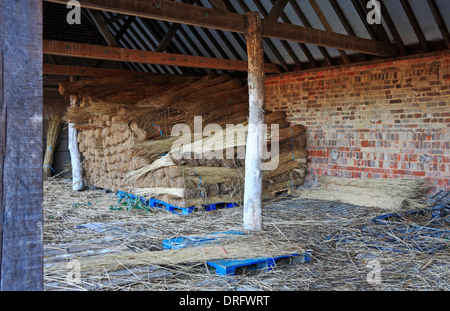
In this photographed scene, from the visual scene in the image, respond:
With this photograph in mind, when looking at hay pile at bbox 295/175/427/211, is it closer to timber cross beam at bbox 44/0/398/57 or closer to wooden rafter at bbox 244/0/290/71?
timber cross beam at bbox 44/0/398/57

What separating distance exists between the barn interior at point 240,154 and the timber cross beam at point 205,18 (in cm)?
2

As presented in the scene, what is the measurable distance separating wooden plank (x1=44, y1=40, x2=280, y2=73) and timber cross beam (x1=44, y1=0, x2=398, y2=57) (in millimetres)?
2064

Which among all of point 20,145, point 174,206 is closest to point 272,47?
point 174,206

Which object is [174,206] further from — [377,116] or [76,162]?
[377,116]

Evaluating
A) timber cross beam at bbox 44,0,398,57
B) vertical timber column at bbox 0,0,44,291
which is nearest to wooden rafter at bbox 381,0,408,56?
timber cross beam at bbox 44,0,398,57

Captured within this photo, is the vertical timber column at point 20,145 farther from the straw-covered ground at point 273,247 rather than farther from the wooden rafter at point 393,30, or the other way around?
the wooden rafter at point 393,30

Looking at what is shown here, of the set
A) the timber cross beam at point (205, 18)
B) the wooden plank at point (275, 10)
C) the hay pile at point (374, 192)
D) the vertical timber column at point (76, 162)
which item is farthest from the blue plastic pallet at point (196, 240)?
the vertical timber column at point (76, 162)

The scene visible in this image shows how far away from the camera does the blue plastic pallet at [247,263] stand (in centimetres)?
358

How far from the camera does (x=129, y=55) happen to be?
6801 mm

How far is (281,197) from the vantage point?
7.48 m

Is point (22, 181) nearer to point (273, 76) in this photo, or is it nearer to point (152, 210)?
point (152, 210)

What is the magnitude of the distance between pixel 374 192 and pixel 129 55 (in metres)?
4.33
